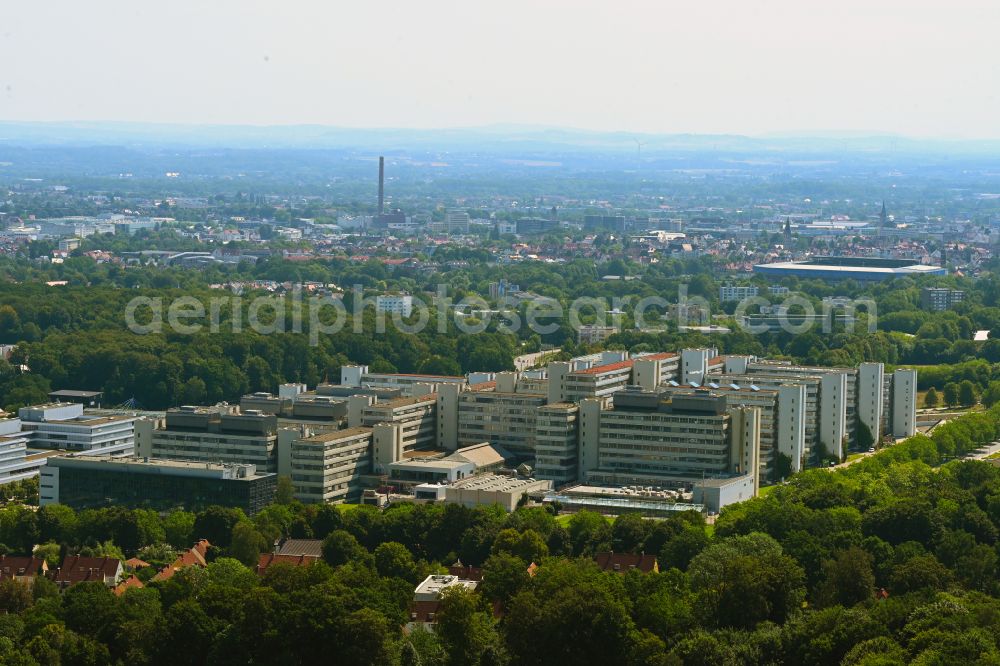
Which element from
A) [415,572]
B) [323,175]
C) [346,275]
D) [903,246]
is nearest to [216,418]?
[415,572]

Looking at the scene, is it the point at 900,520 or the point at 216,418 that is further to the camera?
the point at 216,418

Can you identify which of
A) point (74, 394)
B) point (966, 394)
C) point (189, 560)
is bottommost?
point (74, 394)

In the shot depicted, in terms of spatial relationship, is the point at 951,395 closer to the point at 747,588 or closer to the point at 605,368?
the point at 605,368

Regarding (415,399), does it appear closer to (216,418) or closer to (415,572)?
(216,418)

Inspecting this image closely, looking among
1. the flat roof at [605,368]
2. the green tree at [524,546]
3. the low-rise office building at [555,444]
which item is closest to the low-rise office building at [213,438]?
the low-rise office building at [555,444]

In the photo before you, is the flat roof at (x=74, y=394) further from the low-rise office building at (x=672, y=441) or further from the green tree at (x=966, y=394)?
the green tree at (x=966, y=394)

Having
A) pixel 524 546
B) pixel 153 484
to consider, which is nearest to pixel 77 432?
pixel 153 484
